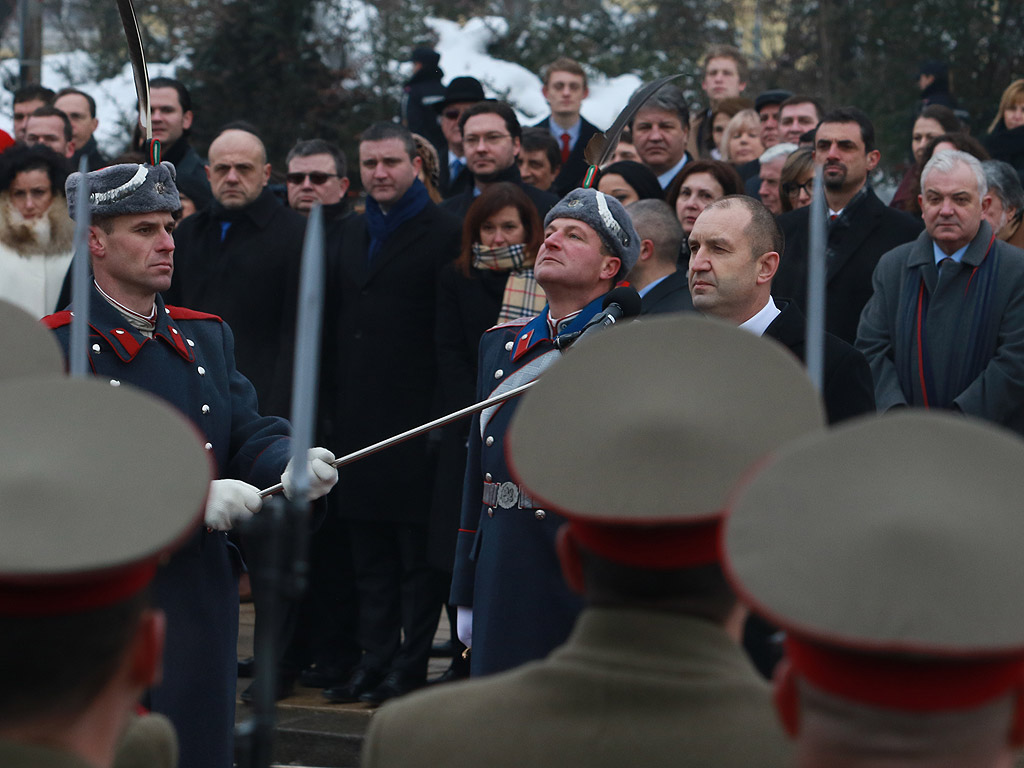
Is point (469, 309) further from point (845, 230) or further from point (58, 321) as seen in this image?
point (58, 321)

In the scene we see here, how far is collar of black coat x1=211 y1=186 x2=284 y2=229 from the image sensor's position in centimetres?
744

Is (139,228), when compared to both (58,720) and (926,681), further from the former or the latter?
(926,681)

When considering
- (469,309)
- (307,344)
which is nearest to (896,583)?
(307,344)

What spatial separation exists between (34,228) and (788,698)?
19.5 feet

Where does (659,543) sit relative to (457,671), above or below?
above

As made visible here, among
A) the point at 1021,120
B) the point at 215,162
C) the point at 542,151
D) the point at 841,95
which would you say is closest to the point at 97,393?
the point at 215,162

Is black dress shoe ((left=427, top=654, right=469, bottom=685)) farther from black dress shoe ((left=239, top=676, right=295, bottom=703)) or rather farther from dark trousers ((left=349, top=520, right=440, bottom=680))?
black dress shoe ((left=239, top=676, right=295, bottom=703))

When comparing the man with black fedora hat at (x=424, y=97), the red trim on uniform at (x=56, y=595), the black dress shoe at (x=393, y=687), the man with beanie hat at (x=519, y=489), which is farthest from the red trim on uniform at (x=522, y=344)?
the man with black fedora hat at (x=424, y=97)

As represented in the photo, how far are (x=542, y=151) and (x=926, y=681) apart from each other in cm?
722

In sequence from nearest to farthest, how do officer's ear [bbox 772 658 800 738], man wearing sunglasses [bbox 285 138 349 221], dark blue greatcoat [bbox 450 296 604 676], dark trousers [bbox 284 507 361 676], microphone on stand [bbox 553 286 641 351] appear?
officer's ear [bbox 772 658 800 738] < dark blue greatcoat [bbox 450 296 604 676] < microphone on stand [bbox 553 286 641 351] < dark trousers [bbox 284 507 361 676] < man wearing sunglasses [bbox 285 138 349 221]

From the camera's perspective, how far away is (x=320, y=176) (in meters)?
7.94

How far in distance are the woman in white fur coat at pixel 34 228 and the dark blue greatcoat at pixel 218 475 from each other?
2473mm

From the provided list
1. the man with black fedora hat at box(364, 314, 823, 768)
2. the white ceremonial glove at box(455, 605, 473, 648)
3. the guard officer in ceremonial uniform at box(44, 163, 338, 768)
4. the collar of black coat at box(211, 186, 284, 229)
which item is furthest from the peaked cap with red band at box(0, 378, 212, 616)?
the collar of black coat at box(211, 186, 284, 229)

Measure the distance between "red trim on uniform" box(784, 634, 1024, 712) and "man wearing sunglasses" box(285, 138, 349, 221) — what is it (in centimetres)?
645
